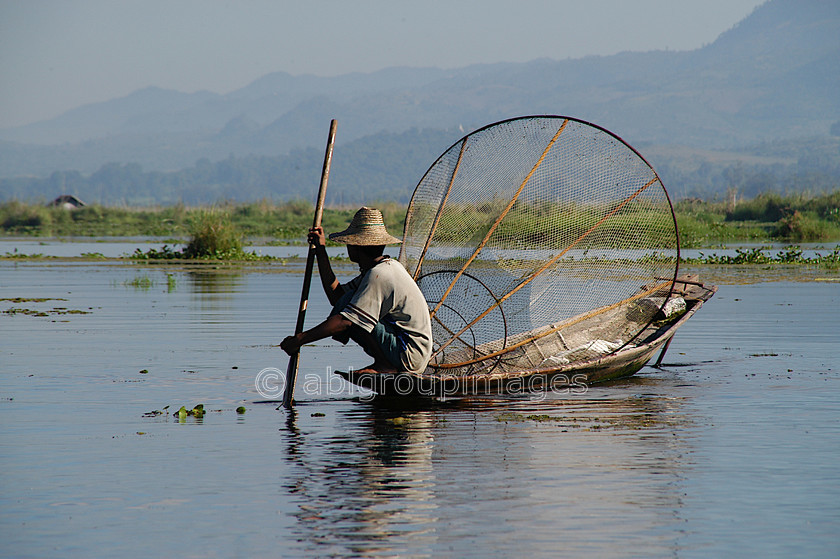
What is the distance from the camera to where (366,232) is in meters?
7.39

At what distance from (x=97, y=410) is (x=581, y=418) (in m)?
3.60

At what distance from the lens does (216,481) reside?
18.7 feet

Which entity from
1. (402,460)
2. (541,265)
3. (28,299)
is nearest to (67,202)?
(28,299)

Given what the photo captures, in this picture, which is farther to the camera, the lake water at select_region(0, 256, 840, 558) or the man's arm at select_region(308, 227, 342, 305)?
the man's arm at select_region(308, 227, 342, 305)

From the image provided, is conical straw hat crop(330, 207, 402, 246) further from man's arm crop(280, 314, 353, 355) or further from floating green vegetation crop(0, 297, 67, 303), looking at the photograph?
floating green vegetation crop(0, 297, 67, 303)

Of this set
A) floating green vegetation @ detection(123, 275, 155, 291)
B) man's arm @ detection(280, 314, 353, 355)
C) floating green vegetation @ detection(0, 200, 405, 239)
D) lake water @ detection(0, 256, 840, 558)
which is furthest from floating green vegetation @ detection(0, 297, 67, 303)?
floating green vegetation @ detection(0, 200, 405, 239)

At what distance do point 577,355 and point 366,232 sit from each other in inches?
110

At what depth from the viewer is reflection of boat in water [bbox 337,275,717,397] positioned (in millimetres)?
7645

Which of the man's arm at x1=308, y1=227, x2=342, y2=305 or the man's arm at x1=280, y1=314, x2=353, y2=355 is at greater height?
the man's arm at x1=308, y1=227, x2=342, y2=305

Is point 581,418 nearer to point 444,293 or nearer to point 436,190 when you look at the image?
point 444,293

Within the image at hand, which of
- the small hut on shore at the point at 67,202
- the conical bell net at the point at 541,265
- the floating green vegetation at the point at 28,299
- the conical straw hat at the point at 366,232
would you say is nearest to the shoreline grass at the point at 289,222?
the small hut on shore at the point at 67,202

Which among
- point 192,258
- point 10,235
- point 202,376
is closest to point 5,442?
point 202,376

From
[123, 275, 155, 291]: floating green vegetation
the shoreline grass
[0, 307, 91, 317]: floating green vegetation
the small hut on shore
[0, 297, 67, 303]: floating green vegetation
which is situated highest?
the small hut on shore

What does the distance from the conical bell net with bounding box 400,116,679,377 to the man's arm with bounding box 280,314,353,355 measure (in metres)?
1.32
